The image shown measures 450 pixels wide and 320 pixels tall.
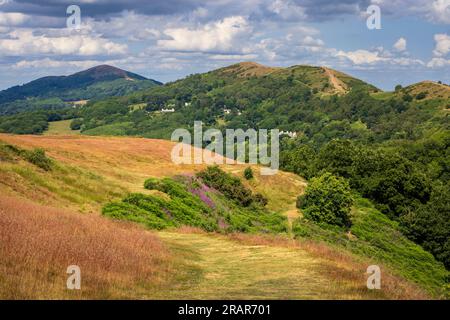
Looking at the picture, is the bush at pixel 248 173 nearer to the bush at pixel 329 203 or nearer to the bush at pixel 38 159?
the bush at pixel 329 203

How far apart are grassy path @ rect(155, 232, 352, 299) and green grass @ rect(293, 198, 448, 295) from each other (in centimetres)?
2085

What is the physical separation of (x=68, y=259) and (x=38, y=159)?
25025mm

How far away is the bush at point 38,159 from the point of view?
37000mm

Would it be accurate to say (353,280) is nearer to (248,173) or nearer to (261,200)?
(261,200)

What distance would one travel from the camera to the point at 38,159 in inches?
1469

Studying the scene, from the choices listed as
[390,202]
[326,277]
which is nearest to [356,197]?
[390,202]

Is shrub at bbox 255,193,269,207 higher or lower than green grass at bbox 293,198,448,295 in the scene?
higher

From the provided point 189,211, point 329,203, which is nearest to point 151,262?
point 189,211

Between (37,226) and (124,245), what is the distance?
121 inches

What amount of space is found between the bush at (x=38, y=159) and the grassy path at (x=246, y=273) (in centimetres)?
1582

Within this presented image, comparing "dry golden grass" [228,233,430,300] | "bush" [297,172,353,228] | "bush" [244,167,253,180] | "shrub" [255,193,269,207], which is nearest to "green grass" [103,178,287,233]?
"shrub" [255,193,269,207]

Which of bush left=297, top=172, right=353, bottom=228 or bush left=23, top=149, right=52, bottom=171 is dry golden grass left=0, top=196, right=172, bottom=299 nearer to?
bush left=23, top=149, right=52, bottom=171

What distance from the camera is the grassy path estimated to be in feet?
44.5
